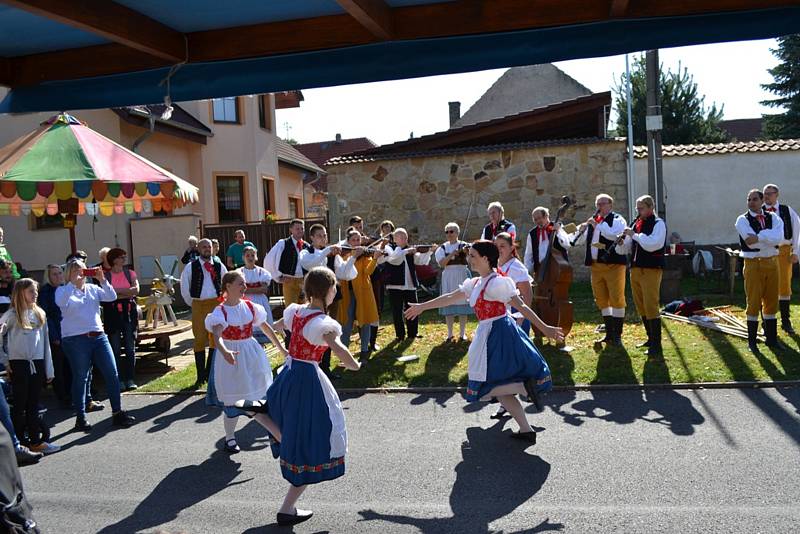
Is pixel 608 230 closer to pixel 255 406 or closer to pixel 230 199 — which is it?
pixel 255 406

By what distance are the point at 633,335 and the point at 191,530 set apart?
7.23 metres

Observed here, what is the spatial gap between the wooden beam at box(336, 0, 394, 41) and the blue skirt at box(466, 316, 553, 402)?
12.9 feet

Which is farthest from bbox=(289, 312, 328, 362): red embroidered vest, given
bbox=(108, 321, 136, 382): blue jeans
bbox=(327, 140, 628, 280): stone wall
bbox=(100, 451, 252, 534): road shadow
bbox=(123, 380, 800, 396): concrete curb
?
bbox=(327, 140, 628, 280): stone wall

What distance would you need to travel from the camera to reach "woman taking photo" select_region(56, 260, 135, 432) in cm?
757

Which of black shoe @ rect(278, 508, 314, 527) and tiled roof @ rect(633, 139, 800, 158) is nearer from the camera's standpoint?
black shoe @ rect(278, 508, 314, 527)

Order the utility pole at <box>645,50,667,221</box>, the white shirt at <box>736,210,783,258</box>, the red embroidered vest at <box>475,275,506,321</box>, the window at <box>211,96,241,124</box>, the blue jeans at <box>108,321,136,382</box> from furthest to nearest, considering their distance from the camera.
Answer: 1. the window at <box>211,96,241,124</box>
2. the utility pole at <box>645,50,667,221</box>
3. the blue jeans at <box>108,321,136,382</box>
4. the white shirt at <box>736,210,783,258</box>
5. the red embroidered vest at <box>475,275,506,321</box>

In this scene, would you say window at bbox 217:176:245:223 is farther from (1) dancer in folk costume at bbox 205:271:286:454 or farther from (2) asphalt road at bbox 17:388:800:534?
(1) dancer in folk costume at bbox 205:271:286:454

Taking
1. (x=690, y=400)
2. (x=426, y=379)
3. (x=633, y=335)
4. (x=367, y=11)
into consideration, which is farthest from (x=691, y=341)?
(x=367, y=11)

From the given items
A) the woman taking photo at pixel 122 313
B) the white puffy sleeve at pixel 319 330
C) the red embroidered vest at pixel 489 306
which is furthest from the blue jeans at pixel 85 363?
the red embroidered vest at pixel 489 306

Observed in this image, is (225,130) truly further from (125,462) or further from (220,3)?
(220,3)

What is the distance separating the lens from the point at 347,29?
2613mm

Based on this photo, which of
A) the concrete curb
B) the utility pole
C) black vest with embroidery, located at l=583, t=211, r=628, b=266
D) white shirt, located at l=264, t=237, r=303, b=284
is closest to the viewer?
the concrete curb

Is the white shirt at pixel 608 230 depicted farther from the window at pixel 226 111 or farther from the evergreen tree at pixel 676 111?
the evergreen tree at pixel 676 111

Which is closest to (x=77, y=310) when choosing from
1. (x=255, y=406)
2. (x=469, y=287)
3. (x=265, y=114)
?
(x=255, y=406)
